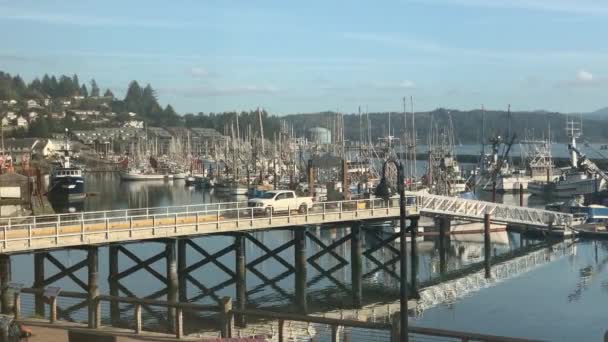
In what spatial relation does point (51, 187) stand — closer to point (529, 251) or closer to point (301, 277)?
point (529, 251)

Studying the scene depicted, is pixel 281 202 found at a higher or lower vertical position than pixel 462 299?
higher

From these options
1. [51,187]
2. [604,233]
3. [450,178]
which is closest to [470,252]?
[604,233]

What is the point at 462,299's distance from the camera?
52062 millimetres

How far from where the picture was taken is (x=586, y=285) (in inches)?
2290

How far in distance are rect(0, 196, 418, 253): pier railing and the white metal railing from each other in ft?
21.2

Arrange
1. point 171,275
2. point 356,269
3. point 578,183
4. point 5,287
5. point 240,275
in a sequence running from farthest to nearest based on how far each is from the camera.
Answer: point 578,183, point 356,269, point 240,275, point 171,275, point 5,287

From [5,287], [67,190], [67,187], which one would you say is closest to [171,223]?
[5,287]

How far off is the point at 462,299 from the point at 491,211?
2192 centimetres

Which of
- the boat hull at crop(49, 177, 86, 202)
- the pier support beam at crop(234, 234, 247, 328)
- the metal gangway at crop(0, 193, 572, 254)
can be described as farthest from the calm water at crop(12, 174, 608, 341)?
the boat hull at crop(49, 177, 86, 202)

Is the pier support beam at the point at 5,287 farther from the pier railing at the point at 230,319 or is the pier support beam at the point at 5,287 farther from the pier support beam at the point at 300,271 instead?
the pier support beam at the point at 300,271

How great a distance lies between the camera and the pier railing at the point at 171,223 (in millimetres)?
40344

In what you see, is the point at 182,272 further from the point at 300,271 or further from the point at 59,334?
the point at 59,334

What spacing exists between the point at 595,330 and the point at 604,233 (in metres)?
38.6

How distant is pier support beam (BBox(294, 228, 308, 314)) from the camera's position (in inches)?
1859
